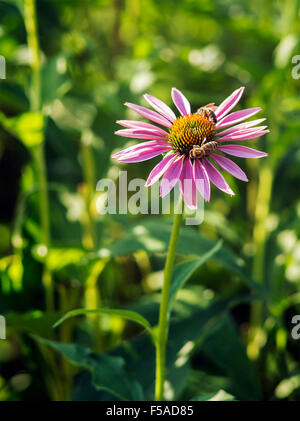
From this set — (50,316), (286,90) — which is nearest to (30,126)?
(50,316)

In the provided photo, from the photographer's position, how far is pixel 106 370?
22.3 inches

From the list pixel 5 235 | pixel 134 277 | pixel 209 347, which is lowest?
pixel 209 347

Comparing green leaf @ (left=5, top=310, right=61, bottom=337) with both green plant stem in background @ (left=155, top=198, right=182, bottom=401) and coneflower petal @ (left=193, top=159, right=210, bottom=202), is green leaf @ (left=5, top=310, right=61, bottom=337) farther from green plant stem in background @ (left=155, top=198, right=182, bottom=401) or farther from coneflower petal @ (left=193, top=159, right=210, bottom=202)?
coneflower petal @ (left=193, top=159, right=210, bottom=202)

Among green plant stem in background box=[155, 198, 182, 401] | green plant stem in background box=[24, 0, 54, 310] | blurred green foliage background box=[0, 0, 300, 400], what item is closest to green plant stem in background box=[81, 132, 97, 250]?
blurred green foliage background box=[0, 0, 300, 400]

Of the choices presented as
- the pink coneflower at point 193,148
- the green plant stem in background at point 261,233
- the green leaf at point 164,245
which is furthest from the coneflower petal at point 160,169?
the green plant stem in background at point 261,233

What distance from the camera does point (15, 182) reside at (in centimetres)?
120

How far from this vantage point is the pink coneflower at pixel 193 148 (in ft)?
1.29

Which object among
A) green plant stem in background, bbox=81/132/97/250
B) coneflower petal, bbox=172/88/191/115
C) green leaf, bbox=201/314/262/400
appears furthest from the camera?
green plant stem in background, bbox=81/132/97/250

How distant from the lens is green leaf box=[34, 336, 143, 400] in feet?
1.77

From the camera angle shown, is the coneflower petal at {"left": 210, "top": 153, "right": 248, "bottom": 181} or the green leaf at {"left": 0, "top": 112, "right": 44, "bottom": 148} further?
the green leaf at {"left": 0, "top": 112, "right": 44, "bottom": 148}

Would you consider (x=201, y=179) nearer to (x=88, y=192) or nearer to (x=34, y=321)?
(x=34, y=321)

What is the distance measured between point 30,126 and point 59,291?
301mm

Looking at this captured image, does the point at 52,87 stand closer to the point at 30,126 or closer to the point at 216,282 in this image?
the point at 30,126

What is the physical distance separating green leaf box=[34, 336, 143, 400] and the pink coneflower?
0.89ft
